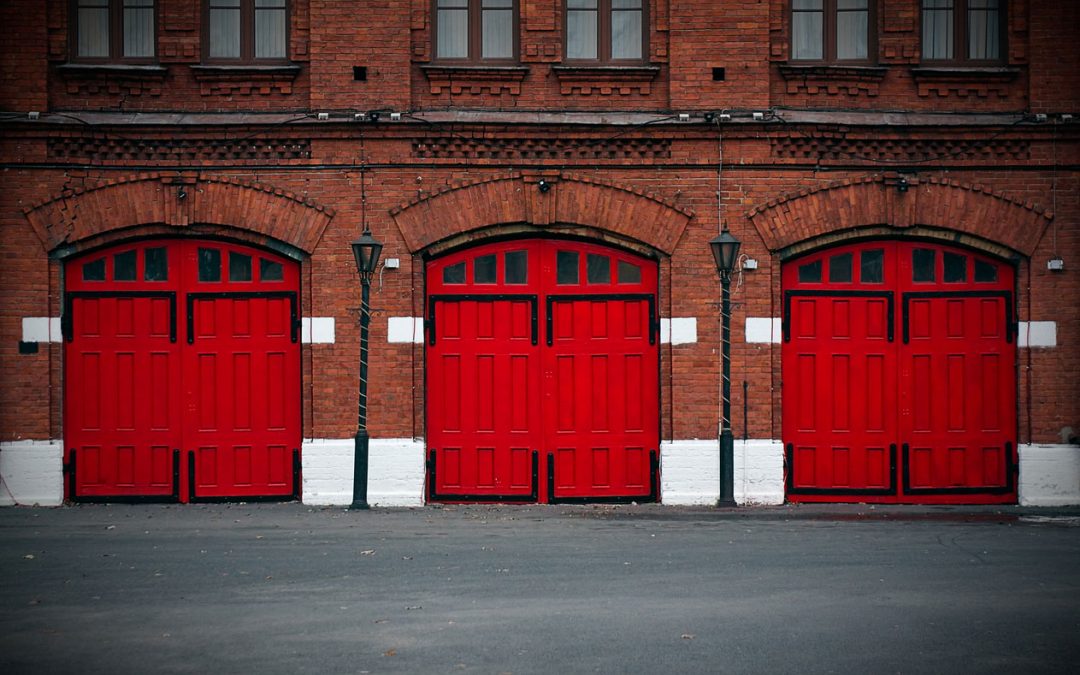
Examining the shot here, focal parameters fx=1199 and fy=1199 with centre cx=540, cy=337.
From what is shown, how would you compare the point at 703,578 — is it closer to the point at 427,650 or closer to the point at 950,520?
the point at 427,650

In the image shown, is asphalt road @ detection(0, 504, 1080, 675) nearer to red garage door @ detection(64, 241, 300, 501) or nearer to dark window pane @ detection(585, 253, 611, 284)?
red garage door @ detection(64, 241, 300, 501)

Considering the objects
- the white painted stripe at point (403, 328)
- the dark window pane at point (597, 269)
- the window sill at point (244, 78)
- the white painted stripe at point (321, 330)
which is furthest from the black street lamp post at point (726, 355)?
the window sill at point (244, 78)

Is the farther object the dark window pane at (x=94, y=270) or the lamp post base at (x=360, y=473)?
the dark window pane at (x=94, y=270)

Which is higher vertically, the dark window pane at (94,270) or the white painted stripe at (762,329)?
the dark window pane at (94,270)

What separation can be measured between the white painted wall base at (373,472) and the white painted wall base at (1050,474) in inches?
291

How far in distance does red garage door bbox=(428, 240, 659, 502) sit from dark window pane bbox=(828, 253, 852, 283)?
2.21 m

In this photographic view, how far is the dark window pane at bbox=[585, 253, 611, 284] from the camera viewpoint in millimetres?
14688

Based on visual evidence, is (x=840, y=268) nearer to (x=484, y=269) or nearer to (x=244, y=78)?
(x=484, y=269)

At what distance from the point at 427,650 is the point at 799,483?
319 inches

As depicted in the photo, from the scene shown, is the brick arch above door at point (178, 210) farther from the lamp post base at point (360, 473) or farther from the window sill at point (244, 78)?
Result: the lamp post base at point (360, 473)

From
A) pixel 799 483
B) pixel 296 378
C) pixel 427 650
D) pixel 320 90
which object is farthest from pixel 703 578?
pixel 320 90

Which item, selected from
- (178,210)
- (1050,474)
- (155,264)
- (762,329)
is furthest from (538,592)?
(1050,474)

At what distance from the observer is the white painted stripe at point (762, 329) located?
47.8 ft

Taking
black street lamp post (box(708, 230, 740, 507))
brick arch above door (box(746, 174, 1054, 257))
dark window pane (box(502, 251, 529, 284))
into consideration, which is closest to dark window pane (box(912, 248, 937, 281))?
brick arch above door (box(746, 174, 1054, 257))
